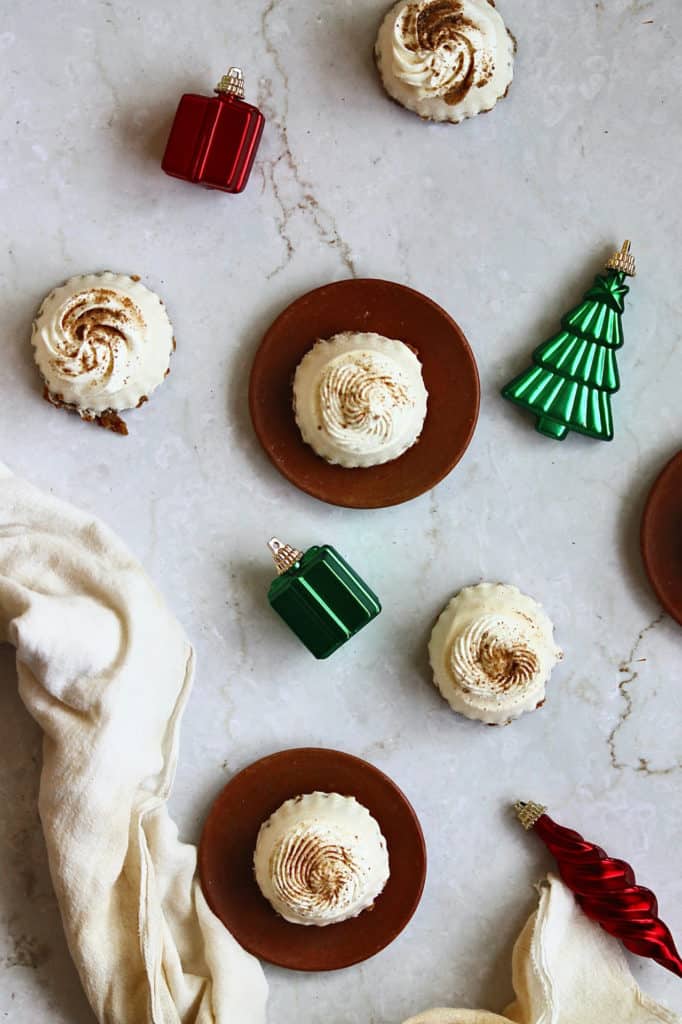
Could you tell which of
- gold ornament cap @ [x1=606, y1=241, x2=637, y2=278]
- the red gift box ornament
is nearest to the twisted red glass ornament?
gold ornament cap @ [x1=606, y1=241, x2=637, y2=278]

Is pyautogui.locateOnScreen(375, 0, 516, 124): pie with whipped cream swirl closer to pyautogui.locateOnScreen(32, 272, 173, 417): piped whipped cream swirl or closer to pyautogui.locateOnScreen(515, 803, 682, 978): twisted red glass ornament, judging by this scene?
pyautogui.locateOnScreen(32, 272, 173, 417): piped whipped cream swirl

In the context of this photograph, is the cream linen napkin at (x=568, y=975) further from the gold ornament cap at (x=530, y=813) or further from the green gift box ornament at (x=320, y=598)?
the green gift box ornament at (x=320, y=598)

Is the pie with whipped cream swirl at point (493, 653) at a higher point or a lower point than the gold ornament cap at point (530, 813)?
higher

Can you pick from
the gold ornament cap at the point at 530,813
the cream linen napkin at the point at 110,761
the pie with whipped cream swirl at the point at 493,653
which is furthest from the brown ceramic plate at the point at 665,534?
the cream linen napkin at the point at 110,761

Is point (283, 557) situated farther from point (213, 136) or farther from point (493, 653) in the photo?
point (213, 136)

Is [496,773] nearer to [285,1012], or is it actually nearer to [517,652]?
[517,652]

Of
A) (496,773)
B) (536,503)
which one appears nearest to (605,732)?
(496,773)

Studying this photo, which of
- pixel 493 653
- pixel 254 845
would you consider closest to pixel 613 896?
pixel 493 653
